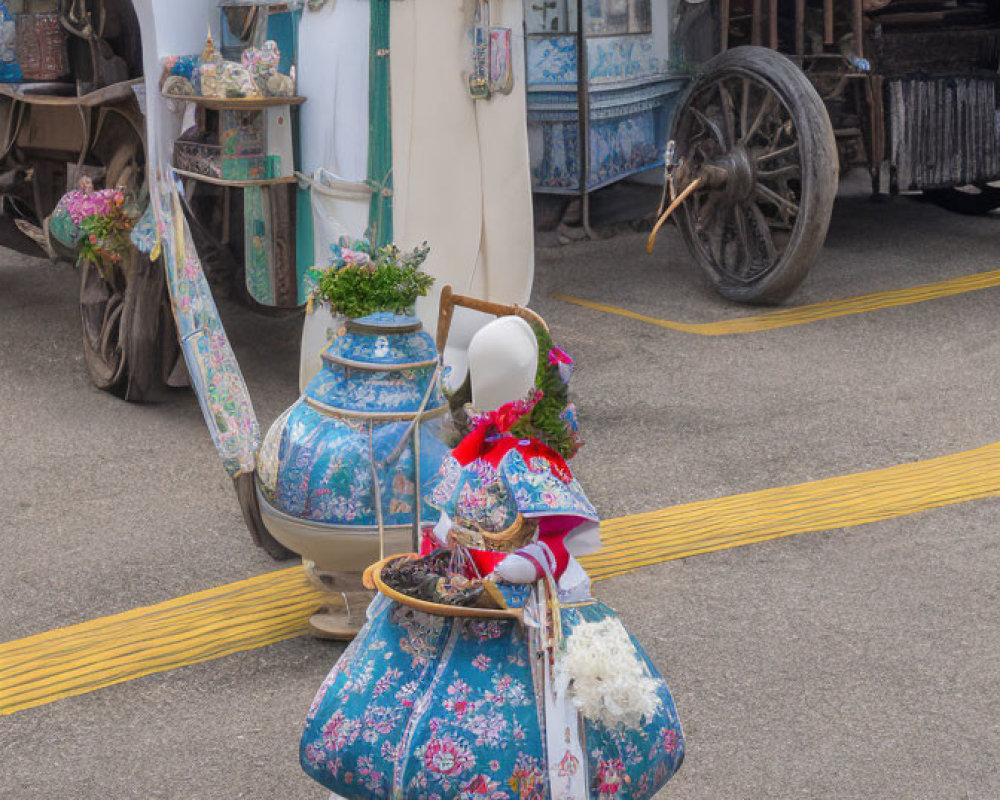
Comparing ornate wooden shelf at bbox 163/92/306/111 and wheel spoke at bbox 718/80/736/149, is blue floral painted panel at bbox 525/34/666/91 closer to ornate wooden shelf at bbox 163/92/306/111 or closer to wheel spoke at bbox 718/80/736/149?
wheel spoke at bbox 718/80/736/149

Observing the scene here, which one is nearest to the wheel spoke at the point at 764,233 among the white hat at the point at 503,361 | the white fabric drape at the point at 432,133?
the white fabric drape at the point at 432,133

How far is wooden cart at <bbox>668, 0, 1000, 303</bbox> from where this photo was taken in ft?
28.3

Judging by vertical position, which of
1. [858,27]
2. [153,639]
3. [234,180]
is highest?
[858,27]

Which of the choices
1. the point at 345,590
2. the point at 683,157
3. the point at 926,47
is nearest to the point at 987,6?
the point at 926,47

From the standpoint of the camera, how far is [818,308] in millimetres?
9195

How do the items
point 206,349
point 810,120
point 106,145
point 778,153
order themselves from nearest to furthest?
point 206,349, point 106,145, point 810,120, point 778,153

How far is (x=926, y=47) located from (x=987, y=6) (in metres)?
0.68

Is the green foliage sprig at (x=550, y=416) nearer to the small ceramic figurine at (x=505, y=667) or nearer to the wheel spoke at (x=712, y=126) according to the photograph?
the small ceramic figurine at (x=505, y=667)

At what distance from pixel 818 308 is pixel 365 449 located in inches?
Answer: 204

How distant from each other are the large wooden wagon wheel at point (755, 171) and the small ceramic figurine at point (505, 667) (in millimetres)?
5296

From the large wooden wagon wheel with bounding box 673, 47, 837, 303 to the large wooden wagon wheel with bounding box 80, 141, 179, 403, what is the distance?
11.7 feet

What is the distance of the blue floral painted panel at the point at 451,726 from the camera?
324 cm

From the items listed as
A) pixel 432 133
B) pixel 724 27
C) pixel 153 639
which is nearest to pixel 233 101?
pixel 432 133

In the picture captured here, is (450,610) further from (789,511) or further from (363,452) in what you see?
(789,511)
